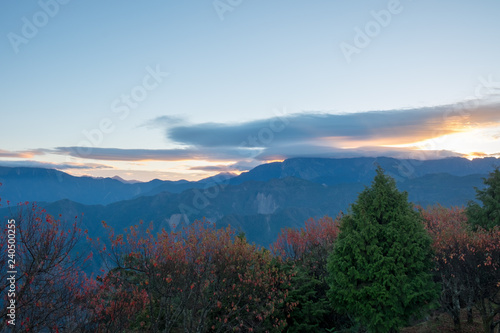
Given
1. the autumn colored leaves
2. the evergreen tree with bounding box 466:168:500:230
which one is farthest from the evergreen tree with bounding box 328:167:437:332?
the evergreen tree with bounding box 466:168:500:230

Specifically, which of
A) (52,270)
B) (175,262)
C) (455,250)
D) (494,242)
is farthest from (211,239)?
(494,242)

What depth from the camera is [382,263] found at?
19922 millimetres

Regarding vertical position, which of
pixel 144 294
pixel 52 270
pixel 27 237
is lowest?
pixel 144 294

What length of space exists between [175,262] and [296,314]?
1040 cm

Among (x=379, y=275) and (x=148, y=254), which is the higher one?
(x=148, y=254)

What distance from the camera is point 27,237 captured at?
11.1 meters

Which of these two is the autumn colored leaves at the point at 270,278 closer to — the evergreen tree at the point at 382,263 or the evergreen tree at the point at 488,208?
the evergreen tree at the point at 382,263

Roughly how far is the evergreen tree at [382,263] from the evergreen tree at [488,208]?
16.2 meters

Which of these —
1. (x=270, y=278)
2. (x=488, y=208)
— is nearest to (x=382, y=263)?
(x=270, y=278)

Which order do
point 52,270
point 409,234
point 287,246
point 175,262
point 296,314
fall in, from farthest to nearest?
point 287,246 → point 296,314 → point 409,234 → point 175,262 → point 52,270

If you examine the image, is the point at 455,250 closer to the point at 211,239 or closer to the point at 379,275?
the point at 379,275

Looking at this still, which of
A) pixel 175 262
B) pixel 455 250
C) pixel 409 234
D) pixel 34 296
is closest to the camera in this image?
pixel 34 296

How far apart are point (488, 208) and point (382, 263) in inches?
821

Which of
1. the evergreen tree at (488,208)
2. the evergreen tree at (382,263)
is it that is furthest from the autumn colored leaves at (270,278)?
the evergreen tree at (488,208)
